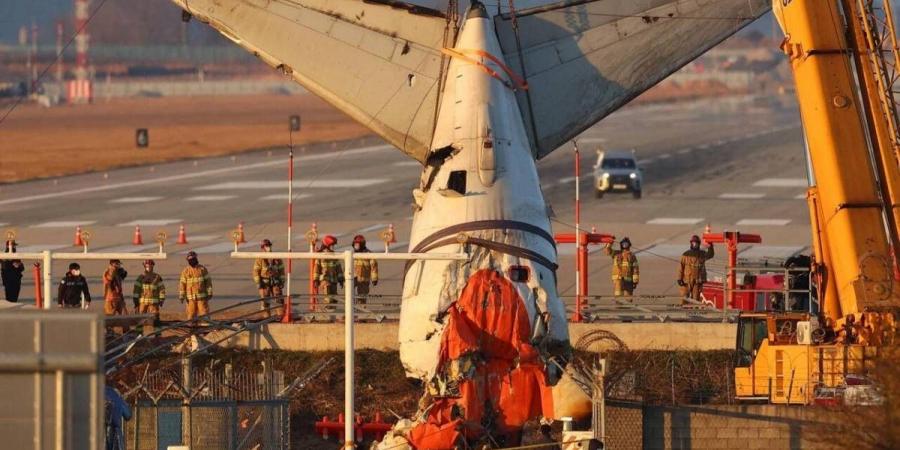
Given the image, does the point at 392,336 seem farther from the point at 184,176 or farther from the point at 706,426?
the point at 184,176

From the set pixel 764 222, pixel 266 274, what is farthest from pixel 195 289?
pixel 764 222

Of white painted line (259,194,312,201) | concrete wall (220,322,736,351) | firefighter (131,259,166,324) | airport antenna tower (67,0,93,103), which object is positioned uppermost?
airport antenna tower (67,0,93,103)

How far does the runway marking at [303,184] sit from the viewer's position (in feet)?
284

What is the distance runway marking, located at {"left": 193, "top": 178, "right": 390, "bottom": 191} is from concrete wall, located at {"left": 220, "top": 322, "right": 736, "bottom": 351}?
143 feet

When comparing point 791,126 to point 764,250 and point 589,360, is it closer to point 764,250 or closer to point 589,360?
point 764,250

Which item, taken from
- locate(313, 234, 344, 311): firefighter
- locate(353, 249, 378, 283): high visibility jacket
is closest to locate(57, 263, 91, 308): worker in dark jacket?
locate(313, 234, 344, 311): firefighter

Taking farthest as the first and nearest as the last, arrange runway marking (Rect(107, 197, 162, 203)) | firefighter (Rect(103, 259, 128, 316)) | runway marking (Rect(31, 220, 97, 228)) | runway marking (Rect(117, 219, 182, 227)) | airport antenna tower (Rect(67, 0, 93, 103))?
airport antenna tower (Rect(67, 0, 93, 103)) → runway marking (Rect(107, 197, 162, 203)) → runway marking (Rect(117, 219, 182, 227)) → runway marking (Rect(31, 220, 97, 228)) → firefighter (Rect(103, 259, 128, 316))

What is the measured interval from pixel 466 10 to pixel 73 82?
131 meters

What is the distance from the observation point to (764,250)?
204 ft

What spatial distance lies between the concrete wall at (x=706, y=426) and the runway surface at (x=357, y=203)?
18913 mm

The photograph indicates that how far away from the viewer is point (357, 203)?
7869cm

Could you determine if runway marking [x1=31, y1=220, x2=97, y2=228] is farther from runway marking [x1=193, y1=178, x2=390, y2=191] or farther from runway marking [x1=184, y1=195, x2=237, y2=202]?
runway marking [x1=193, y1=178, x2=390, y2=191]

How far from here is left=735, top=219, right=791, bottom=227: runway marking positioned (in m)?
71.1

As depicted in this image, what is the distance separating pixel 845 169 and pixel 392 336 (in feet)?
37.2
